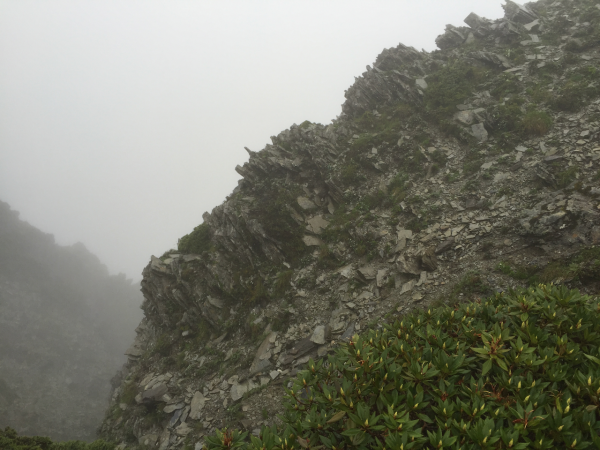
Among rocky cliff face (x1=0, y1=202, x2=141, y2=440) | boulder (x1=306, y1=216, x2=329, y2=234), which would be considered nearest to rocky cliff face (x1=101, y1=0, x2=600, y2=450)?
boulder (x1=306, y1=216, x2=329, y2=234)

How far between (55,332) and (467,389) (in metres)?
80.2

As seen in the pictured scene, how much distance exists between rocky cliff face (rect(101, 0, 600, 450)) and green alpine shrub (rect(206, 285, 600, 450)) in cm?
661

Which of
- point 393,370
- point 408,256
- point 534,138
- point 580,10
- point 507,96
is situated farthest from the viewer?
point 580,10

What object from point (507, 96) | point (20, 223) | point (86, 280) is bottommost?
point (507, 96)

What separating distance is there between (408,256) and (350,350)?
32.4 ft

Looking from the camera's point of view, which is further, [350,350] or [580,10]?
[580,10]

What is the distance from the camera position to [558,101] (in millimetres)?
17203

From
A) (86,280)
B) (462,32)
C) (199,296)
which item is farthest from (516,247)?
(86,280)

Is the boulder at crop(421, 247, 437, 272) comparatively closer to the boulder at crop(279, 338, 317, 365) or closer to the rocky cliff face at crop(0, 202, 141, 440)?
the boulder at crop(279, 338, 317, 365)

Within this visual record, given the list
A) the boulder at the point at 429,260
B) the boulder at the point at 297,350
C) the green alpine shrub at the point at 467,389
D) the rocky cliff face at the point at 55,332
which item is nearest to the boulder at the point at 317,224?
the boulder at the point at 429,260

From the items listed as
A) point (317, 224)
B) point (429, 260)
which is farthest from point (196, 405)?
point (429, 260)

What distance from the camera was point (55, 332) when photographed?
58.4 m

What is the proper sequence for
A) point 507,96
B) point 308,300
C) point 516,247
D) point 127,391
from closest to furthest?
point 516,247 < point 308,300 < point 127,391 < point 507,96

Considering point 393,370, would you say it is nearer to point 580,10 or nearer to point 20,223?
point 580,10
